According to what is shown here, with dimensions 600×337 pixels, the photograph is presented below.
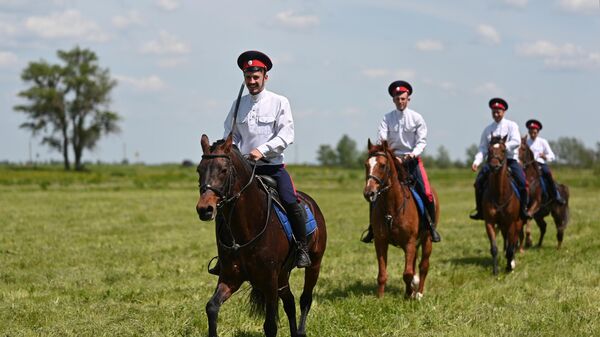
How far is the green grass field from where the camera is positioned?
930 centimetres

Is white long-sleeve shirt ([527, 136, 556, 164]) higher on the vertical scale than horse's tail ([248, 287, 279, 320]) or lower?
higher

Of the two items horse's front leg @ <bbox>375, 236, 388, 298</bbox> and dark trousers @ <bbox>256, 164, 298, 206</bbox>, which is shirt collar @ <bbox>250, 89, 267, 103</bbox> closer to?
dark trousers @ <bbox>256, 164, 298, 206</bbox>

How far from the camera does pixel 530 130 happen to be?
20078mm

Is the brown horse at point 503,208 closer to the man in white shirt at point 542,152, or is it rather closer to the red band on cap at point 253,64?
the man in white shirt at point 542,152

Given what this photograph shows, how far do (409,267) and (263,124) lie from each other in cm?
449

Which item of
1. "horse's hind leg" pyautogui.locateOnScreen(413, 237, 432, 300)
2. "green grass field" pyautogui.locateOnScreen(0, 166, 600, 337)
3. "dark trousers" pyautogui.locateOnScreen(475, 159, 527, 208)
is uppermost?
"dark trousers" pyautogui.locateOnScreen(475, 159, 527, 208)

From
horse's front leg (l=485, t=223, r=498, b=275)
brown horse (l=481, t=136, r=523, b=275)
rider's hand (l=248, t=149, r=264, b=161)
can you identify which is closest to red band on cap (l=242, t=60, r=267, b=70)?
rider's hand (l=248, t=149, r=264, b=161)

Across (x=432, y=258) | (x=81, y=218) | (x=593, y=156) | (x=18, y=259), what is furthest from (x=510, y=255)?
(x=593, y=156)

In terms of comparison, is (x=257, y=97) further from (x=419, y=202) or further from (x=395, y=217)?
(x=419, y=202)

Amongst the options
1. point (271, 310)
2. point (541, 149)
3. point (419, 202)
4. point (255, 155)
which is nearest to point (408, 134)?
point (419, 202)

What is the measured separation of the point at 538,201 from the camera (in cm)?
1814

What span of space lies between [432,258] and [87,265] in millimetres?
7385

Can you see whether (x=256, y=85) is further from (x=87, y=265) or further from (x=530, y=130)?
(x=530, y=130)

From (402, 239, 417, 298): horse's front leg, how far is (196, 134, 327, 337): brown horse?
3.79m
